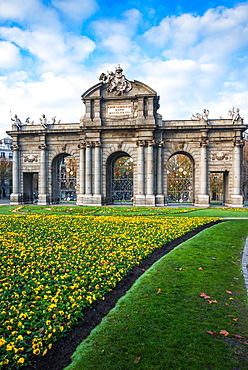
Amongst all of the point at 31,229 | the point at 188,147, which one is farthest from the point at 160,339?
the point at 188,147

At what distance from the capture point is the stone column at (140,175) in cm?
3528

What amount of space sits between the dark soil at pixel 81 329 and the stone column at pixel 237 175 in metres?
28.6

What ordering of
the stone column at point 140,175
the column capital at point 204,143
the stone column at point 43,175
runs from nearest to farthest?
1. the stone column at point 140,175
2. the column capital at point 204,143
3. the stone column at point 43,175

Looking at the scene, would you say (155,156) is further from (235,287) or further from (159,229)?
(235,287)

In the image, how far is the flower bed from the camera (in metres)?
5.36

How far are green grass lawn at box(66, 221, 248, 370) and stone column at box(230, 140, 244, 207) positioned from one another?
27.7 meters

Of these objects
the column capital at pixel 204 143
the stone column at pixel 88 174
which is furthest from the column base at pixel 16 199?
the column capital at pixel 204 143

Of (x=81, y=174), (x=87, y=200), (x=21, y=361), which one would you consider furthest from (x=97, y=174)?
(x=21, y=361)

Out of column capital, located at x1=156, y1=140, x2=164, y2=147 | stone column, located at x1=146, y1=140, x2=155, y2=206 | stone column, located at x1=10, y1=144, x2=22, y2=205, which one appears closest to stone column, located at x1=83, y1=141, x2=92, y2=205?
stone column, located at x1=146, y1=140, x2=155, y2=206

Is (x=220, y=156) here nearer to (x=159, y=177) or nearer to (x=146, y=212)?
(x=159, y=177)

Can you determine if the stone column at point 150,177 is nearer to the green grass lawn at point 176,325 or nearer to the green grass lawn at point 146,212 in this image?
the green grass lawn at point 146,212

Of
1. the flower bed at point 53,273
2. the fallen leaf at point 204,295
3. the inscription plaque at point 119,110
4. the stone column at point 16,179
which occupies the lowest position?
the fallen leaf at point 204,295

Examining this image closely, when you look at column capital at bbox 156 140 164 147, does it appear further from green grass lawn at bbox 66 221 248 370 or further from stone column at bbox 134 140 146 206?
green grass lawn at bbox 66 221 248 370

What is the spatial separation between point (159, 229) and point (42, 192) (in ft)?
85.4
